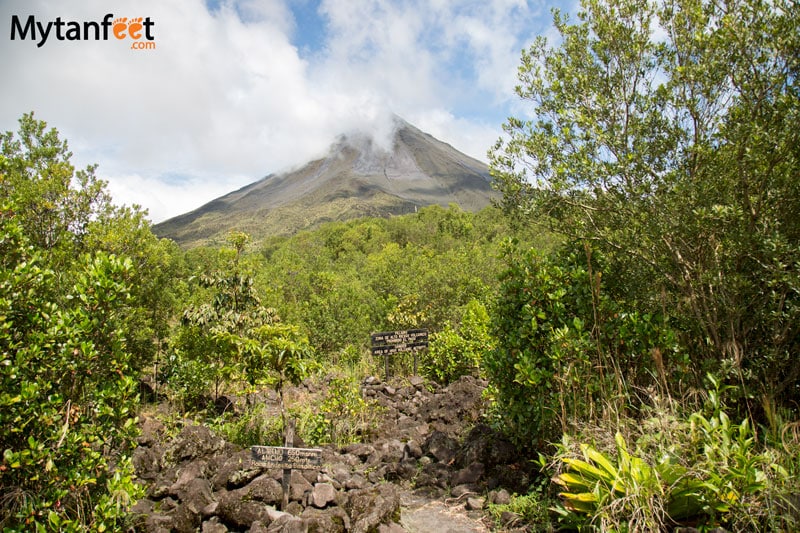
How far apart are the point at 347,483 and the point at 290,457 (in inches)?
36.1

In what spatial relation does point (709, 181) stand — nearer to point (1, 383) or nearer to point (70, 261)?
point (1, 383)

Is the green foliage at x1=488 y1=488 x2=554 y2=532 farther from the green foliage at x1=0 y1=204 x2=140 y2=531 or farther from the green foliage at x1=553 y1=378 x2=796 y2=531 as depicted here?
the green foliage at x1=0 y1=204 x2=140 y2=531

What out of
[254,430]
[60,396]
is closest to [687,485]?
[60,396]

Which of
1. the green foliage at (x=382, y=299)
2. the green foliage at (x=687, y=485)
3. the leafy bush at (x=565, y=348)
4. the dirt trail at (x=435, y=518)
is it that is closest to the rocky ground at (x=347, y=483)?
the dirt trail at (x=435, y=518)

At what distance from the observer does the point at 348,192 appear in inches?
5723

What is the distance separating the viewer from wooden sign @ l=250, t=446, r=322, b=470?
4246mm

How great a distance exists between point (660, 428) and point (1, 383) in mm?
4668

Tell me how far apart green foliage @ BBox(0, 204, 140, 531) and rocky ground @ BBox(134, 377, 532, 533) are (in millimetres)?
789

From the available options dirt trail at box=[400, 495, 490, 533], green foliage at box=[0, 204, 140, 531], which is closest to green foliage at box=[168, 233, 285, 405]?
green foliage at box=[0, 204, 140, 531]

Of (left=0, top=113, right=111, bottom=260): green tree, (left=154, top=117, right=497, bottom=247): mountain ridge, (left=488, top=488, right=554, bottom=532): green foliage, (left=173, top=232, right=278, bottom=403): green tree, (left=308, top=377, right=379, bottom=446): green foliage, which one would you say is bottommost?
(left=488, top=488, right=554, bottom=532): green foliage

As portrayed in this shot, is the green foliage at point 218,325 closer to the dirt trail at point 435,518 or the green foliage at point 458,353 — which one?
the dirt trail at point 435,518

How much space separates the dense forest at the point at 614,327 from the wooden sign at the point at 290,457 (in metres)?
1.07

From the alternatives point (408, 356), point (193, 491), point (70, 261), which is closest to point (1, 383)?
point (193, 491)

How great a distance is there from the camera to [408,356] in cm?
1090
